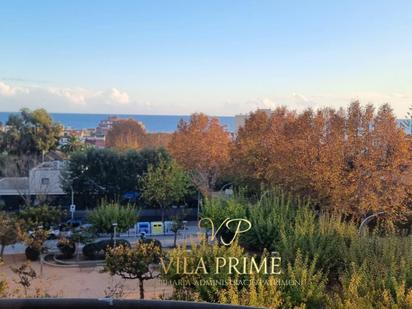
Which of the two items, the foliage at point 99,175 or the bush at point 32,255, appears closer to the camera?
the bush at point 32,255

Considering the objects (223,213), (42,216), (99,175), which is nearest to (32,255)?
(42,216)

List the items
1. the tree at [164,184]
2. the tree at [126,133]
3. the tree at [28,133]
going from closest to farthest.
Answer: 1. the tree at [164,184]
2. the tree at [28,133]
3. the tree at [126,133]

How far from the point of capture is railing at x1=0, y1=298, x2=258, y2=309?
1171mm

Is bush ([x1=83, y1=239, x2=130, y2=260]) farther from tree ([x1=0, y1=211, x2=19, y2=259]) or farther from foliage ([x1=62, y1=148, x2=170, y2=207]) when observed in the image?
foliage ([x1=62, y1=148, x2=170, y2=207])

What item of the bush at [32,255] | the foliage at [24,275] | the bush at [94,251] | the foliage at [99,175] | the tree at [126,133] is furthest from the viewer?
the tree at [126,133]

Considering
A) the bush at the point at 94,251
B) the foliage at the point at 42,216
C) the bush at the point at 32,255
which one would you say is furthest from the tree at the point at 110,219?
the bush at the point at 32,255

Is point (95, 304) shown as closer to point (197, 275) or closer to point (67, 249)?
point (197, 275)

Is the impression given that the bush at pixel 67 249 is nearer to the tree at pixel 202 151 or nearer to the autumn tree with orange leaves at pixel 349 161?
the autumn tree with orange leaves at pixel 349 161

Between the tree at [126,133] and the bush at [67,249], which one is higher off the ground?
the tree at [126,133]

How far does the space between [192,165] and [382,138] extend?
34.7ft

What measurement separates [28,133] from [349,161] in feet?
78.6

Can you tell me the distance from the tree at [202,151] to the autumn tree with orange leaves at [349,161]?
21.7 ft

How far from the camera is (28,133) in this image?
103ft

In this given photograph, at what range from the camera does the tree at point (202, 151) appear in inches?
872
